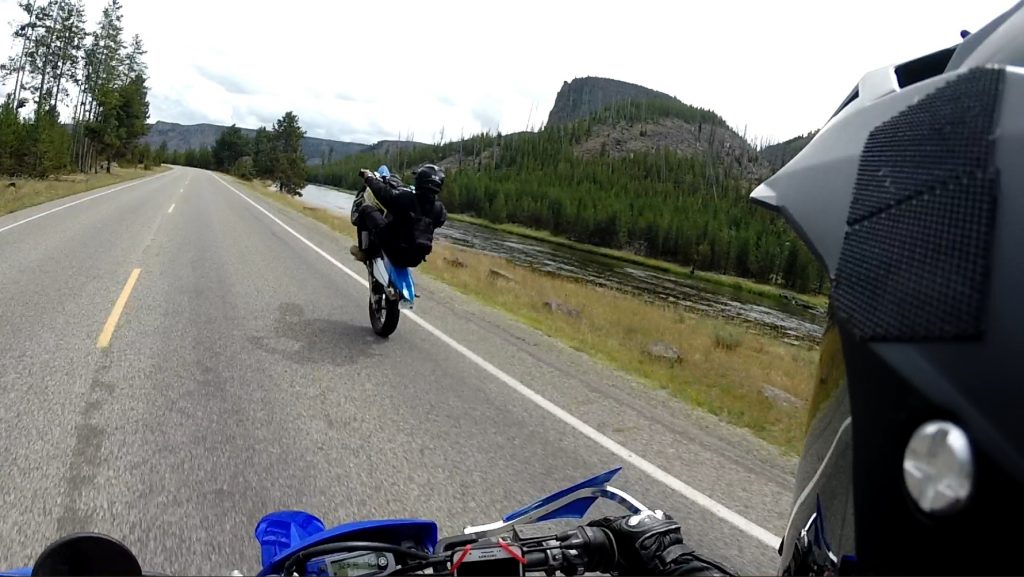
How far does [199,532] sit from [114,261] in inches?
390

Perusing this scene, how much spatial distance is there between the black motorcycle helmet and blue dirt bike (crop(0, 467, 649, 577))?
96cm

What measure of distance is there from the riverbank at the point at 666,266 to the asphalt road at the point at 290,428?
3431 centimetres

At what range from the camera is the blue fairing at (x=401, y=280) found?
24.3 feet

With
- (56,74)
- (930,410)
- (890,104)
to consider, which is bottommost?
(930,410)

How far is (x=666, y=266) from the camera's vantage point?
6412 cm

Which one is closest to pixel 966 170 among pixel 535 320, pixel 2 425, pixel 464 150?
pixel 2 425

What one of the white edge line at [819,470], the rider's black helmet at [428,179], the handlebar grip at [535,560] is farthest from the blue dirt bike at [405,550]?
the rider's black helmet at [428,179]

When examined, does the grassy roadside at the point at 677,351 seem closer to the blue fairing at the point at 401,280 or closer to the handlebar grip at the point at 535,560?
the blue fairing at the point at 401,280

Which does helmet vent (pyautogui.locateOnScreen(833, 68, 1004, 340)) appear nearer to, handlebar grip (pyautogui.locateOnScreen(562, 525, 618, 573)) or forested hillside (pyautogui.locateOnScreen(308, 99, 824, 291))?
handlebar grip (pyautogui.locateOnScreen(562, 525, 618, 573))

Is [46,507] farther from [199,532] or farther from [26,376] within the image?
[26,376]

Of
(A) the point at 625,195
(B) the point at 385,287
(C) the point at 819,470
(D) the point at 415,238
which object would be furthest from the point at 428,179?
(A) the point at 625,195

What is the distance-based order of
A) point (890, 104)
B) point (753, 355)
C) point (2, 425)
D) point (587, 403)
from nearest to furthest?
point (890, 104)
point (2, 425)
point (587, 403)
point (753, 355)

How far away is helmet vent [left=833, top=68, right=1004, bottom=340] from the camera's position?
3.06 feet

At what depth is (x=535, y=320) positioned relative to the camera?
11211 millimetres
